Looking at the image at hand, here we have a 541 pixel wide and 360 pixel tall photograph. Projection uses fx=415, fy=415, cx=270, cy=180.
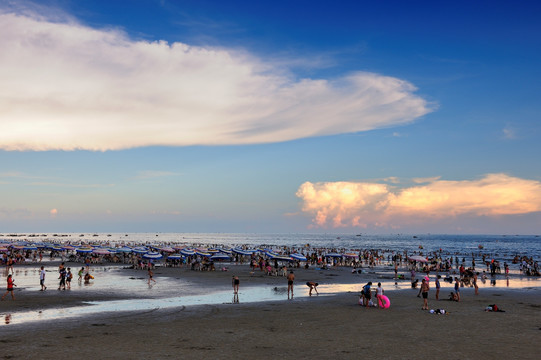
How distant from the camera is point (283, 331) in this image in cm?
1836

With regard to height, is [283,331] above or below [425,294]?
below

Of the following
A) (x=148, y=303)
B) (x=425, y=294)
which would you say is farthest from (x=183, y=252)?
(x=425, y=294)

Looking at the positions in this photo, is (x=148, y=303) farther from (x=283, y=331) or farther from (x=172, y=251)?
(x=172, y=251)

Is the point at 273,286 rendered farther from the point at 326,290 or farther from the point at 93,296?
the point at 93,296

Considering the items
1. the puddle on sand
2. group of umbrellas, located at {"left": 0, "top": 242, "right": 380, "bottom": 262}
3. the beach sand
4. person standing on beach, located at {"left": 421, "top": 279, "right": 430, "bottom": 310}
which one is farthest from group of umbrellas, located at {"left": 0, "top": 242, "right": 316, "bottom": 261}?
person standing on beach, located at {"left": 421, "top": 279, "right": 430, "bottom": 310}

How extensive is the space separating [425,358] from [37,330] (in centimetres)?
1571

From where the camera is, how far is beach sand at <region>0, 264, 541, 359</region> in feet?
48.7

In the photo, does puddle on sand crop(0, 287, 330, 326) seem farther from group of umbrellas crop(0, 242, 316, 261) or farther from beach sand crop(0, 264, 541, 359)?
group of umbrellas crop(0, 242, 316, 261)

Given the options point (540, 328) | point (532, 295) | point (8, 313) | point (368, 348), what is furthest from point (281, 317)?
point (532, 295)

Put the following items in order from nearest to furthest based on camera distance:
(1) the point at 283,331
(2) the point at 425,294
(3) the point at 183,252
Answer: (1) the point at 283,331 → (2) the point at 425,294 → (3) the point at 183,252

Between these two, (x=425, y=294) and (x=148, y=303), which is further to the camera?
(x=148, y=303)

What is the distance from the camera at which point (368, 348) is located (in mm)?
15539

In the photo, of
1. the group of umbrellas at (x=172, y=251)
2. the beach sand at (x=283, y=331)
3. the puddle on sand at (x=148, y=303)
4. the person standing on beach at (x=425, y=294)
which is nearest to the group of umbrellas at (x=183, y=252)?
the group of umbrellas at (x=172, y=251)

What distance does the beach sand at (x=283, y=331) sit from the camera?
14844mm
